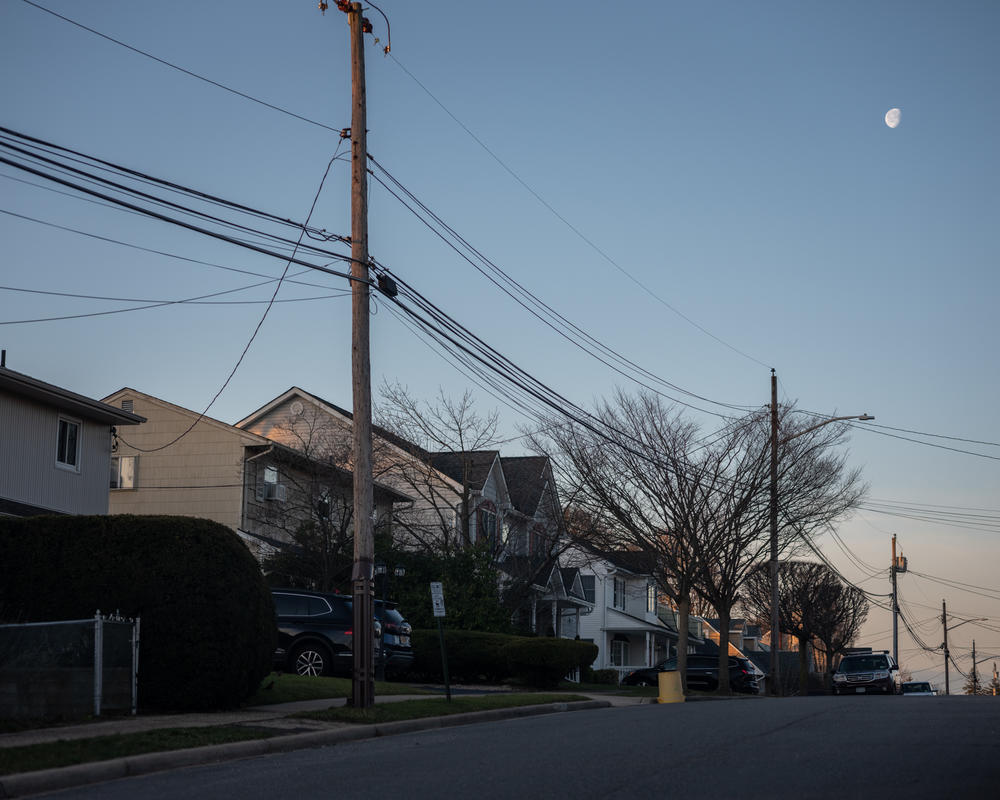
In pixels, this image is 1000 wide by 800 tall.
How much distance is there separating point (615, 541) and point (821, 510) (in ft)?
21.3

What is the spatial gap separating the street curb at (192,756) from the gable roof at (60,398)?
44.0 feet

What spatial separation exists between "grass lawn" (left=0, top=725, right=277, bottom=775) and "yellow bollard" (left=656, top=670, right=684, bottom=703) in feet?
47.7

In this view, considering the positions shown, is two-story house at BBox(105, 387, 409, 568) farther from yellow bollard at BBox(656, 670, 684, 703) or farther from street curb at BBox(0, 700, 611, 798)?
street curb at BBox(0, 700, 611, 798)

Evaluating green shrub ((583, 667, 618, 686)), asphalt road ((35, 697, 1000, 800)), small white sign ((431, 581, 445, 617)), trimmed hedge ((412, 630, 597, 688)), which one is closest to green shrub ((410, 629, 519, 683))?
trimmed hedge ((412, 630, 597, 688))

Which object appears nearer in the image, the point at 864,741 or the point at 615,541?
the point at 864,741

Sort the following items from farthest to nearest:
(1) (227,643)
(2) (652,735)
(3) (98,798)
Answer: (1) (227,643)
(2) (652,735)
(3) (98,798)

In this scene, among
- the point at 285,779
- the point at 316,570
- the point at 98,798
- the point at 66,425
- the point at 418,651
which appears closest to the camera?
the point at 98,798

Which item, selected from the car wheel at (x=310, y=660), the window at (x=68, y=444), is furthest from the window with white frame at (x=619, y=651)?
Answer: the car wheel at (x=310, y=660)

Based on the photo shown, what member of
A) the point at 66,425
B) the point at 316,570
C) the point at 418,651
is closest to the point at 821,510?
the point at 418,651

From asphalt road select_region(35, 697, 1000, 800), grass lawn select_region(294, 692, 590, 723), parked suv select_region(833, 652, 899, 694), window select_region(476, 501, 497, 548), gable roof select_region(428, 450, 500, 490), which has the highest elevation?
gable roof select_region(428, 450, 500, 490)

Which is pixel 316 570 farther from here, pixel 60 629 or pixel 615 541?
pixel 60 629

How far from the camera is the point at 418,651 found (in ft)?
94.8

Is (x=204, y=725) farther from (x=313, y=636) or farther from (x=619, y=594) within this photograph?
(x=619, y=594)

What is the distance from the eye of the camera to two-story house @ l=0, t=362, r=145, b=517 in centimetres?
2481
